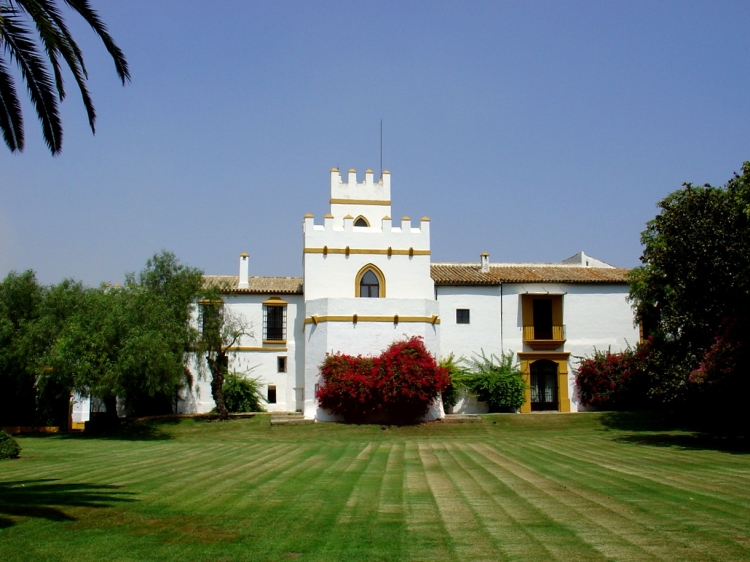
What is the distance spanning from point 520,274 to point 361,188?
8.83 metres

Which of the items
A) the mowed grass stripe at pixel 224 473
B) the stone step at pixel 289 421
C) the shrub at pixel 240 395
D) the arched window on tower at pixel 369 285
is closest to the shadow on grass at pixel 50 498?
the mowed grass stripe at pixel 224 473

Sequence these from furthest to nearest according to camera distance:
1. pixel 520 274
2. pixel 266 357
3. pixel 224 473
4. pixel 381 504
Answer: pixel 520 274 → pixel 266 357 → pixel 224 473 → pixel 381 504

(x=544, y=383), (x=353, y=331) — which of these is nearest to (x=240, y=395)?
(x=353, y=331)

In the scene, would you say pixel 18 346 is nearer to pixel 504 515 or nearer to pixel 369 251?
pixel 369 251

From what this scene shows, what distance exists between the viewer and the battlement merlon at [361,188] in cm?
3562

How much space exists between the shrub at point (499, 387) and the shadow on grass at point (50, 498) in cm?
2237

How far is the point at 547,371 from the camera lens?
3478 centimetres

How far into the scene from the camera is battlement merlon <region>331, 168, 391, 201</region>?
3562 cm

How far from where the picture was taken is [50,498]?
11031mm

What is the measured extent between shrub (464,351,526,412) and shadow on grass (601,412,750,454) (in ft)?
12.6

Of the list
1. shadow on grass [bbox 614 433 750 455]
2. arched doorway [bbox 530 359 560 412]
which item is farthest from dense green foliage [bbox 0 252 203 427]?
shadow on grass [bbox 614 433 750 455]

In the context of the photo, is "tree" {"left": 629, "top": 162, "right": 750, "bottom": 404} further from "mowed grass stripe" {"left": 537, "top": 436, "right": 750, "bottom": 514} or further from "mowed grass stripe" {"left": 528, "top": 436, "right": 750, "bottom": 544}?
"mowed grass stripe" {"left": 528, "top": 436, "right": 750, "bottom": 544}

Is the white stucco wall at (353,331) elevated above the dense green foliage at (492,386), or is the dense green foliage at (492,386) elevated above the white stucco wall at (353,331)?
the white stucco wall at (353,331)

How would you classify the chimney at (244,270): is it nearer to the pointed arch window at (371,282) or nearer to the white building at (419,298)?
the white building at (419,298)
